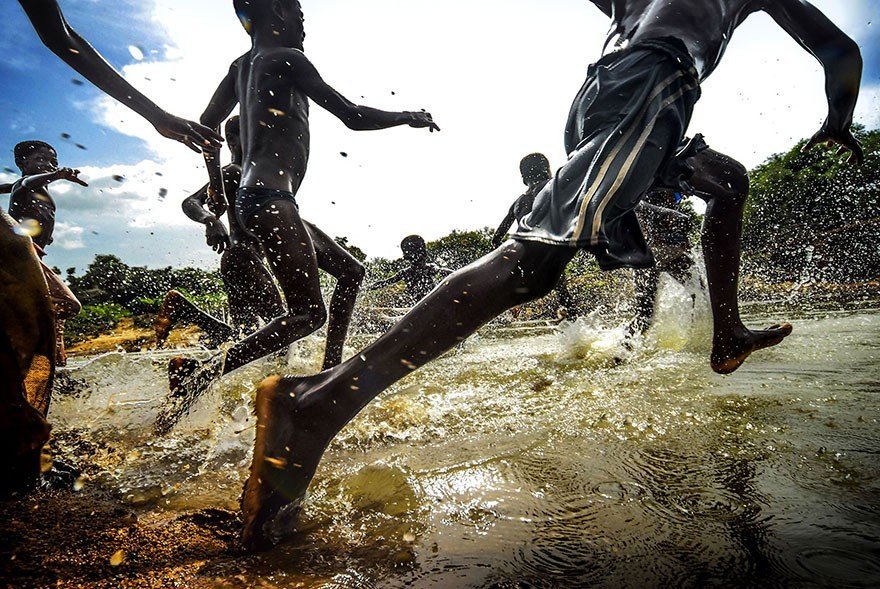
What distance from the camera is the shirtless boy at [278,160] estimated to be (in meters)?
2.28

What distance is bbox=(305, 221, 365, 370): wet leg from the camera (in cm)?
284

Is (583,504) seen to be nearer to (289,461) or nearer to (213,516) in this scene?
(289,461)

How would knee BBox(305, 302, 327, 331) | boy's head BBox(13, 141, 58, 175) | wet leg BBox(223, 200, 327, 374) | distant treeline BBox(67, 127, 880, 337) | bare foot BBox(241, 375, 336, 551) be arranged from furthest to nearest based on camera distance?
1. distant treeline BBox(67, 127, 880, 337)
2. boy's head BBox(13, 141, 58, 175)
3. knee BBox(305, 302, 327, 331)
4. wet leg BBox(223, 200, 327, 374)
5. bare foot BBox(241, 375, 336, 551)

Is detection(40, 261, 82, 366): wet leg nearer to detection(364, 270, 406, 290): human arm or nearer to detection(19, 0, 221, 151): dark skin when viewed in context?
detection(19, 0, 221, 151): dark skin

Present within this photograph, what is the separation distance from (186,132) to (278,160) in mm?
637

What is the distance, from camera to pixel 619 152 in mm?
1227

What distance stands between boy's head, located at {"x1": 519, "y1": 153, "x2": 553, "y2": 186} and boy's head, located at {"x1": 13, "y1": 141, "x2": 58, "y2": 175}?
6086 millimetres

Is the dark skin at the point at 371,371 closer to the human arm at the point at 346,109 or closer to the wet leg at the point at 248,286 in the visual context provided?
the human arm at the point at 346,109

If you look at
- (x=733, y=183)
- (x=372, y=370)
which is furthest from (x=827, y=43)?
(x=372, y=370)

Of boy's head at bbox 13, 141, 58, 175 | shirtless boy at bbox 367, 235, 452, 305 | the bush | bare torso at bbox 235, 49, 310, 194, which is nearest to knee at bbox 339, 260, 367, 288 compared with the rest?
bare torso at bbox 235, 49, 310, 194

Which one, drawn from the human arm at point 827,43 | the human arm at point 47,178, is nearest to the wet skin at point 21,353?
the human arm at point 827,43

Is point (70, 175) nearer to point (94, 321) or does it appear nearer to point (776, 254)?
point (94, 321)

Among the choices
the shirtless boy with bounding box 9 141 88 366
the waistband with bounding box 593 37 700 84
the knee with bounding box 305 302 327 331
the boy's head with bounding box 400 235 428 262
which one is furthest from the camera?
the boy's head with bounding box 400 235 428 262

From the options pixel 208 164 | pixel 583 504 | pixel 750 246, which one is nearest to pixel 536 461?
pixel 583 504
